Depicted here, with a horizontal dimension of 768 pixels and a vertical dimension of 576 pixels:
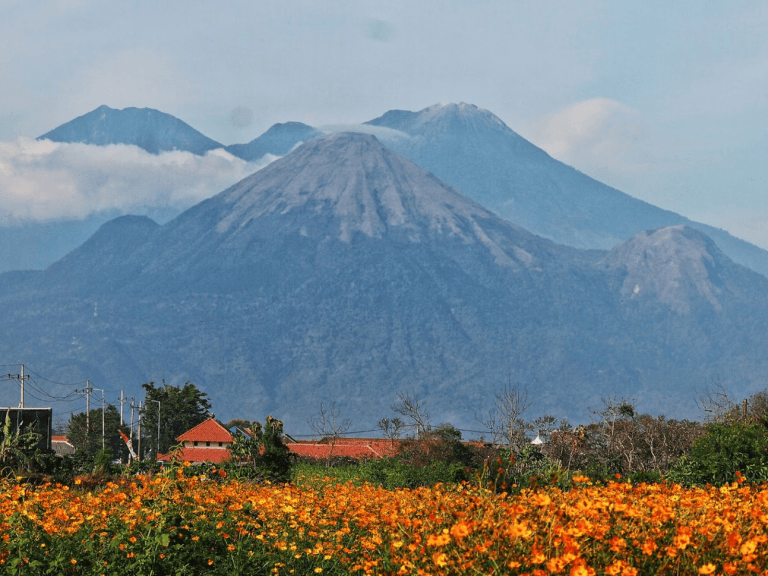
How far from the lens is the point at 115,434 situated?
8175cm

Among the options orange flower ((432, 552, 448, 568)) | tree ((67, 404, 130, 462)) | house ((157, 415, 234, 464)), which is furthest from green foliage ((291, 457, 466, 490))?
tree ((67, 404, 130, 462))

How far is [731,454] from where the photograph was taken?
17.7 meters

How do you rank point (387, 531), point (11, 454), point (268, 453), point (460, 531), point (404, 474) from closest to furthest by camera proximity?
1. point (460, 531)
2. point (387, 531)
3. point (11, 454)
4. point (268, 453)
5. point (404, 474)

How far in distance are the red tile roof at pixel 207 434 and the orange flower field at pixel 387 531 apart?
71.2m

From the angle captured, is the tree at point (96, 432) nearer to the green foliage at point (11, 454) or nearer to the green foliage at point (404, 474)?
the green foliage at point (404, 474)

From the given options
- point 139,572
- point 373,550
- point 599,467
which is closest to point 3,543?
point 139,572

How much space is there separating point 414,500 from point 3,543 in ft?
14.4

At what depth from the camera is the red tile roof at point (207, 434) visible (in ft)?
270

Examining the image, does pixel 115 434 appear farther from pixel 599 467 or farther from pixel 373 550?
pixel 373 550

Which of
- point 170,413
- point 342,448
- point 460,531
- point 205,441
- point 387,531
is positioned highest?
point 170,413

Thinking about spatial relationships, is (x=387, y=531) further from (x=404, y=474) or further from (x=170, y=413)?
(x=170, y=413)

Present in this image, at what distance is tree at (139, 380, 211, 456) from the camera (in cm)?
8094

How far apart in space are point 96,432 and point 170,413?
6.62 m

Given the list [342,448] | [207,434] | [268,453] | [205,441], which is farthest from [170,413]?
[268,453]
